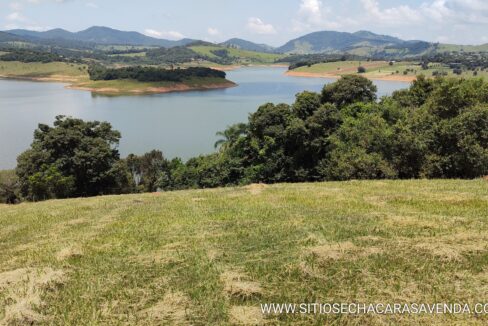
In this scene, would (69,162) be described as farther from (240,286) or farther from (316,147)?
(240,286)

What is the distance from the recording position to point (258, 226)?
1030 cm

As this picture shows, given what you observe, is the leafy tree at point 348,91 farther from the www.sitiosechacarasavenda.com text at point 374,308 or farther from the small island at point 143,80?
the small island at point 143,80

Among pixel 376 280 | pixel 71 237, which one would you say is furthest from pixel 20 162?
pixel 376 280

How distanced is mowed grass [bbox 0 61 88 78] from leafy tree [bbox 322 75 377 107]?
158380 millimetres

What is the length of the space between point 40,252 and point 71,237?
1415mm

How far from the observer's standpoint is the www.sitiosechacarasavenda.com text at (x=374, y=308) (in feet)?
18.9

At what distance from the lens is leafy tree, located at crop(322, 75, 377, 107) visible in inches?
1678

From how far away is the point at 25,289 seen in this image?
6914 mm

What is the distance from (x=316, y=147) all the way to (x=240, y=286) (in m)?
31.2

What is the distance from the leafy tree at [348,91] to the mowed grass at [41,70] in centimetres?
15838

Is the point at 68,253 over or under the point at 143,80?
under

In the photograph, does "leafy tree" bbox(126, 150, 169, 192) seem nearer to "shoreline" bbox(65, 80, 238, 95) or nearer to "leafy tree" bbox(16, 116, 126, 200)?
"leafy tree" bbox(16, 116, 126, 200)

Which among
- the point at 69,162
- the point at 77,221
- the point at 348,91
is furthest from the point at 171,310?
the point at 348,91

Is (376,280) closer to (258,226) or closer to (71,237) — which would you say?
(258,226)
